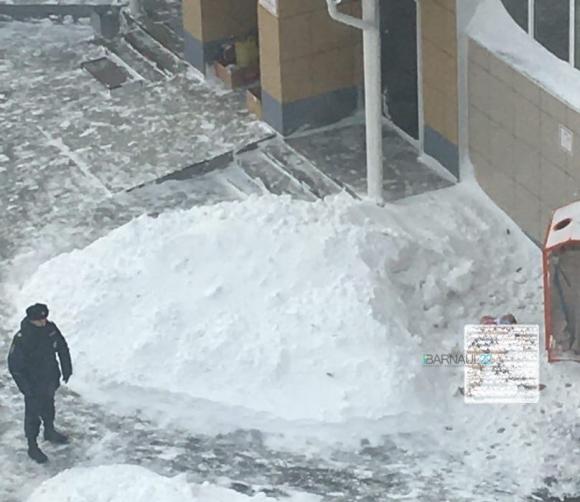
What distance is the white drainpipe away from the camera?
15445mm

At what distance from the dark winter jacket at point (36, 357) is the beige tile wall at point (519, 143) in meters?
4.67

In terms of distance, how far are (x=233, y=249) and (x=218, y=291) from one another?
1.68 feet

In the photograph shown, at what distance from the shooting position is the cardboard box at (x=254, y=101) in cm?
1834

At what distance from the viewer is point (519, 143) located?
15453mm

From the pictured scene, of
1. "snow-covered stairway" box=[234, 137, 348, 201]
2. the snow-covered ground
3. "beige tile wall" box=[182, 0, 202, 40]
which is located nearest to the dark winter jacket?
the snow-covered ground

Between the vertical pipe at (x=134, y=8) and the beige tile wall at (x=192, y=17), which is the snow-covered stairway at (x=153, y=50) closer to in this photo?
the vertical pipe at (x=134, y=8)

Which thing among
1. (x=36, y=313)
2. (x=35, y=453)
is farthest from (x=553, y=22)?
(x=35, y=453)

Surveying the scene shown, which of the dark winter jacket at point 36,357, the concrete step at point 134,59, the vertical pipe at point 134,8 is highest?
the dark winter jacket at point 36,357

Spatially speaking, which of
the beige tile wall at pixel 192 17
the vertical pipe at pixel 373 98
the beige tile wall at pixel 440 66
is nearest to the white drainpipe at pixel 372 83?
the vertical pipe at pixel 373 98

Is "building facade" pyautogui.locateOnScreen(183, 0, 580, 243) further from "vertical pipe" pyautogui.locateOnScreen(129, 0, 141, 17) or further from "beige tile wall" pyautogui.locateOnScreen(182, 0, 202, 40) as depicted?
"vertical pipe" pyautogui.locateOnScreen(129, 0, 141, 17)

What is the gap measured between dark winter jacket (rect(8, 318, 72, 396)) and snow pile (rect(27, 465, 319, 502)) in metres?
0.74

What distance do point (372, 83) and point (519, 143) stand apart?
1.47 m

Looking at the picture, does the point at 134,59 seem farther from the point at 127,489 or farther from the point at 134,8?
the point at 127,489

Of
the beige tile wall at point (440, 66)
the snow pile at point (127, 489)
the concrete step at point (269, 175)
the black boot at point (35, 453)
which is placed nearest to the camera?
the snow pile at point (127, 489)
